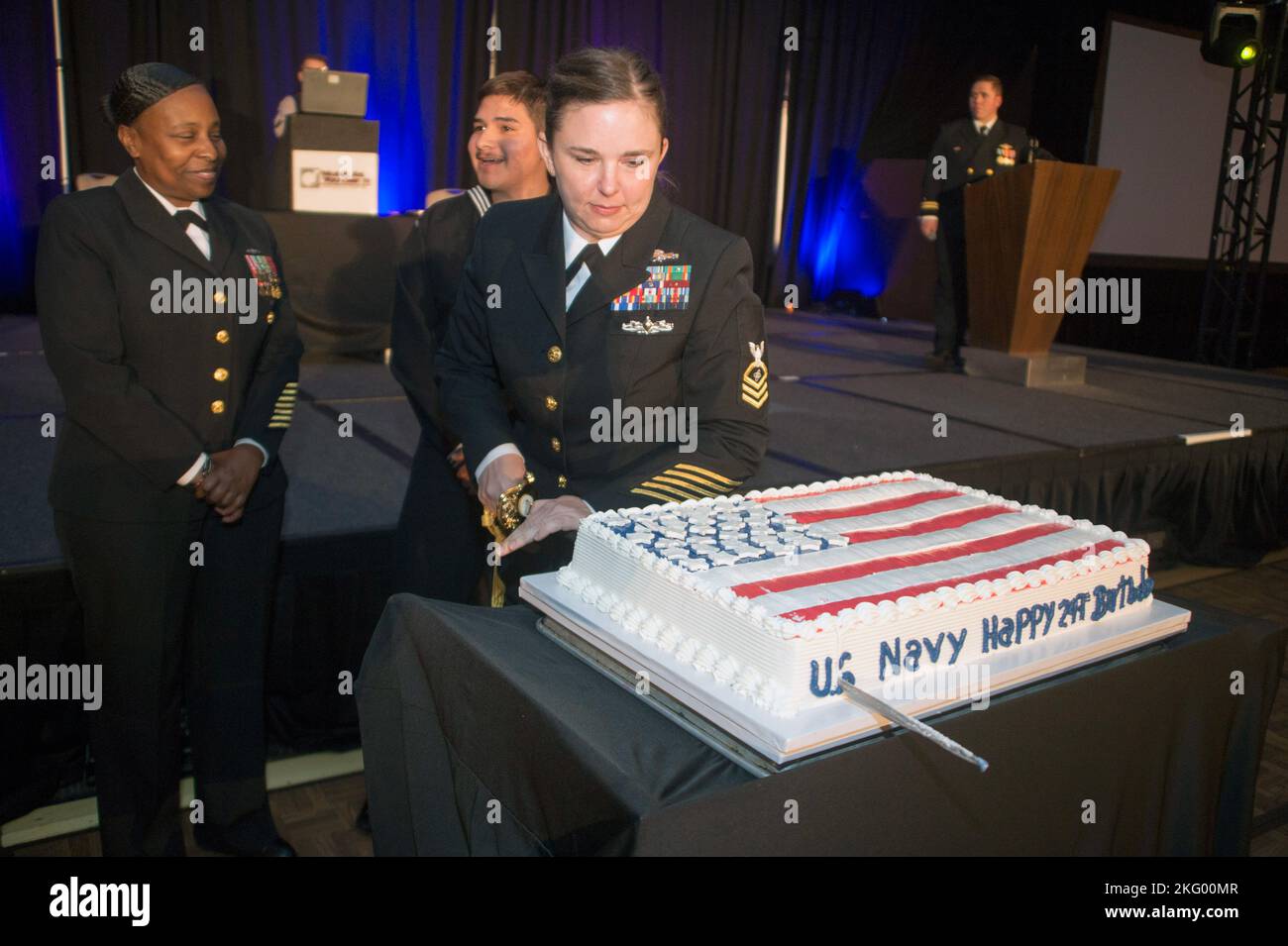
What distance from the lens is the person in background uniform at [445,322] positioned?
196cm

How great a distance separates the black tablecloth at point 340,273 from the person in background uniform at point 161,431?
3.40 meters

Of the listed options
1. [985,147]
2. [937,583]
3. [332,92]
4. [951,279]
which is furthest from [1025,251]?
[937,583]

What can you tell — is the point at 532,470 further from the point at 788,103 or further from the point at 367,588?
the point at 788,103

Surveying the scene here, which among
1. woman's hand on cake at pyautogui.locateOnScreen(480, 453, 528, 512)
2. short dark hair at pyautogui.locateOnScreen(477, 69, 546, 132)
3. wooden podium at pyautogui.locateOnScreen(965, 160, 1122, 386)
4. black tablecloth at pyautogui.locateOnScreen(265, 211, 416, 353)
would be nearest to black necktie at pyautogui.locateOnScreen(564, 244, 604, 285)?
woman's hand on cake at pyautogui.locateOnScreen(480, 453, 528, 512)

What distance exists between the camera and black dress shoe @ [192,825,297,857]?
6.47 feet

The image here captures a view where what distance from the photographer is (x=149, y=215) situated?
1670 mm

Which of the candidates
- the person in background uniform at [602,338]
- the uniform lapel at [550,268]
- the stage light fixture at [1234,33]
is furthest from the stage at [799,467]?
the stage light fixture at [1234,33]

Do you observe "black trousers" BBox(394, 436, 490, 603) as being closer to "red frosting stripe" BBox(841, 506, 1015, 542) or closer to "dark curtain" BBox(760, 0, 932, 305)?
"red frosting stripe" BBox(841, 506, 1015, 542)

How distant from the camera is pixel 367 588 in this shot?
237cm

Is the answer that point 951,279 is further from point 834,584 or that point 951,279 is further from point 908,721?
point 908,721

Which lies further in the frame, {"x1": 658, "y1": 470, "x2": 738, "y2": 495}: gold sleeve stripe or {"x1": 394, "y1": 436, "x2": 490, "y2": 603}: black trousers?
{"x1": 394, "y1": 436, "x2": 490, "y2": 603}: black trousers

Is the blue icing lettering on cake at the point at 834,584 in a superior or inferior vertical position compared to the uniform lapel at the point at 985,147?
inferior

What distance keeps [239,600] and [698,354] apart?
1035 mm

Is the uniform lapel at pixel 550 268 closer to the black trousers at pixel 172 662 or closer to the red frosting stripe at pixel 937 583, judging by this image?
the red frosting stripe at pixel 937 583
